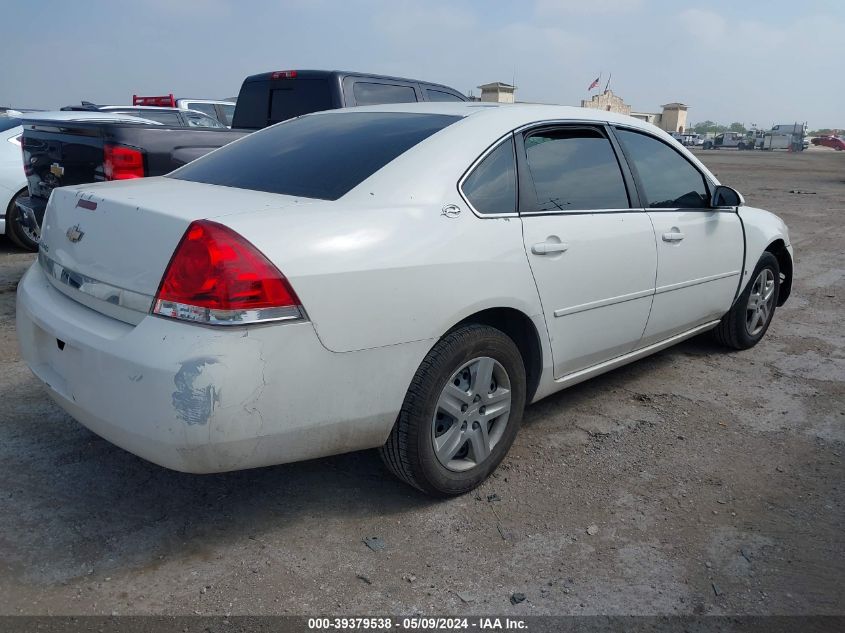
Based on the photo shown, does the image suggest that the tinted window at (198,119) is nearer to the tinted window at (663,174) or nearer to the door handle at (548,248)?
the tinted window at (663,174)

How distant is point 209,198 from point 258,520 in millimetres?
1264

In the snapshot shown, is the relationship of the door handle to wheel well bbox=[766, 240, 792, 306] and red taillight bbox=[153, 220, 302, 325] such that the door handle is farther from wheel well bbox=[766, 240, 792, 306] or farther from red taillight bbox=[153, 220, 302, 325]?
wheel well bbox=[766, 240, 792, 306]

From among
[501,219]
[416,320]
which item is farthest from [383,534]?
[501,219]

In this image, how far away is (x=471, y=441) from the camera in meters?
3.14

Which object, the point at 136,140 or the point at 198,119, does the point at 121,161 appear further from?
the point at 198,119

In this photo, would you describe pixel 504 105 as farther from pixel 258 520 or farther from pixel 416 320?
pixel 258 520

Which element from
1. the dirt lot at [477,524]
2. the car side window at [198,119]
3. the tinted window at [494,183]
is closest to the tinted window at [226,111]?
the car side window at [198,119]

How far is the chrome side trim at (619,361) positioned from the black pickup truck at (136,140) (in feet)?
11.6

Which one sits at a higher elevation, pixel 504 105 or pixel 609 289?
pixel 504 105

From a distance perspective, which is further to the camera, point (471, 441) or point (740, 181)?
point (740, 181)

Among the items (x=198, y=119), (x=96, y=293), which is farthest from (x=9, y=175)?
(x=96, y=293)

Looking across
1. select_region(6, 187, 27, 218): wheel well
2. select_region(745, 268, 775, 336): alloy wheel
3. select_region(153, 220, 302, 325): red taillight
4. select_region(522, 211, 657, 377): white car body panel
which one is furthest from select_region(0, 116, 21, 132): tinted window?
select_region(745, 268, 775, 336): alloy wheel

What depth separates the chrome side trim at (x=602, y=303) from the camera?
3.43 m

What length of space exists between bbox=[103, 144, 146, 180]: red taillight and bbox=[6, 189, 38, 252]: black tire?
3.07 m
